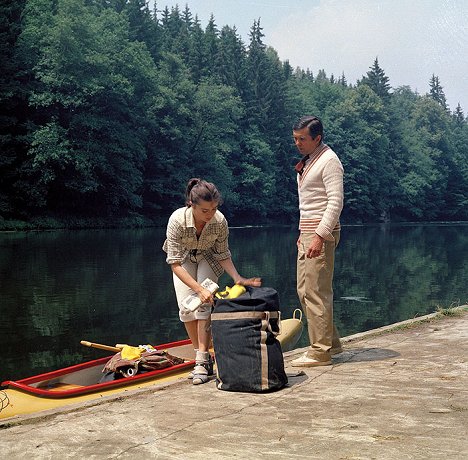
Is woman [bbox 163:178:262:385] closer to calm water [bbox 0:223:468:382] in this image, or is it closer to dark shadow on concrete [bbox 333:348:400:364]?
dark shadow on concrete [bbox 333:348:400:364]

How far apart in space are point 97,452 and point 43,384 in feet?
8.67

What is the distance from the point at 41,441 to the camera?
3949mm

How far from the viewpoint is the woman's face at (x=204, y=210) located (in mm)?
5586

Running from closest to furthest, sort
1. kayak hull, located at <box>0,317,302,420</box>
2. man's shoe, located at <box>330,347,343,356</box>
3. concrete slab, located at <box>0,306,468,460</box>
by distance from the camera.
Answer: concrete slab, located at <box>0,306,468,460</box>, kayak hull, located at <box>0,317,302,420</box>, man's shoe, located at <box>330,347,343,356</box>

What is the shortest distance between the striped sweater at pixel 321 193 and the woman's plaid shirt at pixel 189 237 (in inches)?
28.6

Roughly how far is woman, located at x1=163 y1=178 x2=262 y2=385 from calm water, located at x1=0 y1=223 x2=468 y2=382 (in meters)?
4.07

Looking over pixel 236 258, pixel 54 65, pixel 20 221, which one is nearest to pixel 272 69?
pixel 54 65

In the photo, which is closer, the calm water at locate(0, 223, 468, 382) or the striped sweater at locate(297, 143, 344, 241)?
the striped sweater at locate(297, 143, 344, 241)

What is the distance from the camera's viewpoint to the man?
5859mm

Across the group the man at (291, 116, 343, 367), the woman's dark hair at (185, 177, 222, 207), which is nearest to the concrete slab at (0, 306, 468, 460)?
the man at (291, 116, 343, 367)

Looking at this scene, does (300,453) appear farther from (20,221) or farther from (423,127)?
(423,127)

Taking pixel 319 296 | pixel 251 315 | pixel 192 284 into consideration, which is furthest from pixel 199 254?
pixel 319 296

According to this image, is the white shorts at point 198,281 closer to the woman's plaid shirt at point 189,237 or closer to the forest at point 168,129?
the woman's plaid shirt at point 189,237

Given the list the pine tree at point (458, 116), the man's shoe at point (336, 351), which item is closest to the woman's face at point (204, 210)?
the man's shoe at point (336, 351)
